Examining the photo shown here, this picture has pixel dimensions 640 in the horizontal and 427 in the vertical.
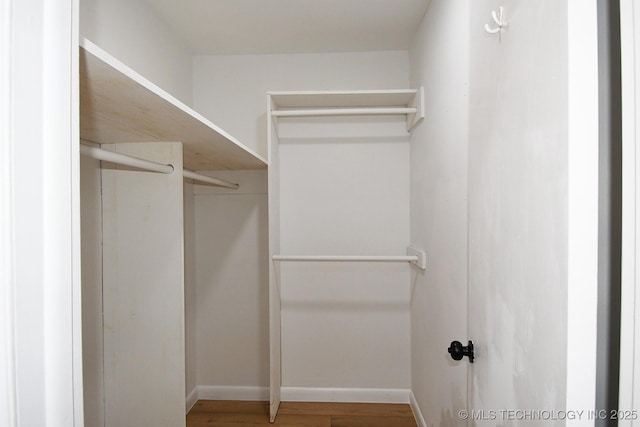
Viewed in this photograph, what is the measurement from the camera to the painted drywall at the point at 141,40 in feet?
4.67

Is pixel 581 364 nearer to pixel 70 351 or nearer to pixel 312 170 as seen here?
pixel 70 351

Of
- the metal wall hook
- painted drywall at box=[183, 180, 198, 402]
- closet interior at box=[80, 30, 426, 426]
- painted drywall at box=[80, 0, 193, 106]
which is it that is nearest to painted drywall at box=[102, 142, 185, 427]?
painted drywall at box=[80, 0, 193, 106]

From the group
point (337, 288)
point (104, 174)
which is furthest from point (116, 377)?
point (337, 288)

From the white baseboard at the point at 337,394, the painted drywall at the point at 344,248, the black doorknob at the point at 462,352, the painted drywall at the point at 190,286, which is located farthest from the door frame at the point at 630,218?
the painted drywall at the point at 190,286

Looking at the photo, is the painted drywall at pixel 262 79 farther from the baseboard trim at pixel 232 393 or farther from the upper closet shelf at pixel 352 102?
the baseboard trim at pixel 232 393

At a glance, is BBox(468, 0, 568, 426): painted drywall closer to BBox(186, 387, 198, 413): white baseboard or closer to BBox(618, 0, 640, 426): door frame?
BBox(618, 0, 640, 426): door frame

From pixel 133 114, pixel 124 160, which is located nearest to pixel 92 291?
pixel 124 160

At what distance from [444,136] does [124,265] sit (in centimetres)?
150

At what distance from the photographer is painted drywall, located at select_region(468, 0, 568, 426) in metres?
0.63

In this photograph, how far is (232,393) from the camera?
7.80 feet

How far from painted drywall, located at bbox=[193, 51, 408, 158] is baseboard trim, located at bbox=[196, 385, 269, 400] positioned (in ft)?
5.39

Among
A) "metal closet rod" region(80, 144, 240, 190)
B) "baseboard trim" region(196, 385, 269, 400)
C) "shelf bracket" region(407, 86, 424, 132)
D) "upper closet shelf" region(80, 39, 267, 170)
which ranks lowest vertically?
"baseboard trim" region(196, 385, 269, 400)

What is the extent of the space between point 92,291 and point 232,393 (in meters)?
1.40

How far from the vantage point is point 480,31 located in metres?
1.02
